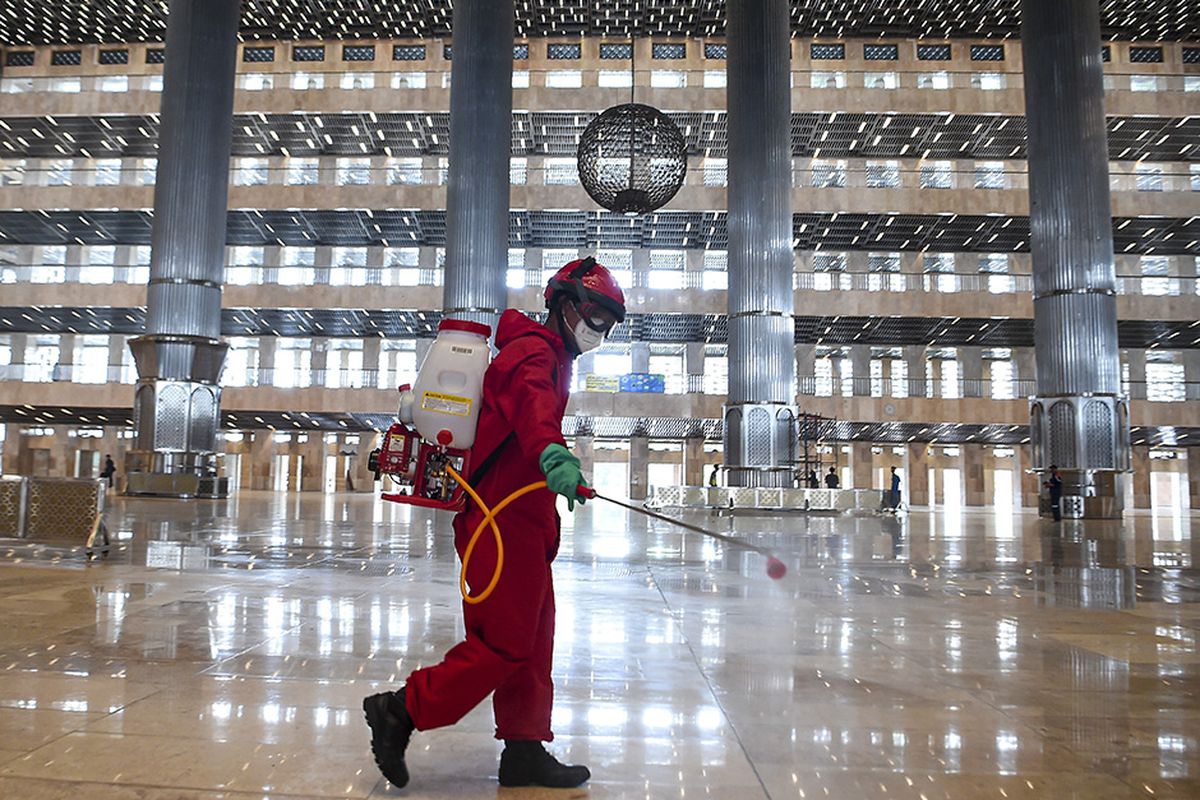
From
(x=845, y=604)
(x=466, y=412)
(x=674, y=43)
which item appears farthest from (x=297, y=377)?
(x=466, y=412)

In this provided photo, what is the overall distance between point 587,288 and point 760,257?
23675mm

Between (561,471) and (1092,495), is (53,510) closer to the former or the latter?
(561,471)

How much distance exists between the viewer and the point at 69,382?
4200 centimetres

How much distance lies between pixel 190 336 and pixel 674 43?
29629 millimetres

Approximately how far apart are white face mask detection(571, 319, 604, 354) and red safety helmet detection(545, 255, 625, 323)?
0.06 metres

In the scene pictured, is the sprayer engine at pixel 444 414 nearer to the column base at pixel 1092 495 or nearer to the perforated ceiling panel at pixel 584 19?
the column base at pixel 1092 495

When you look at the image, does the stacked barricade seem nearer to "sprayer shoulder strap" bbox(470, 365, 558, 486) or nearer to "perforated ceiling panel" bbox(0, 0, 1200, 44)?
"sprayer shoulder strap" bbox(470, 365, 558, 486)

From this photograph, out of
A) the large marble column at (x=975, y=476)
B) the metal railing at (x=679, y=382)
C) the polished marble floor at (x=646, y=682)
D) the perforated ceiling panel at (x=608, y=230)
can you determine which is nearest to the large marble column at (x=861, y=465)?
the metal railing at (x=679, y=382)

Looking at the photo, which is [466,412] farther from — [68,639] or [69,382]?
[69,382]

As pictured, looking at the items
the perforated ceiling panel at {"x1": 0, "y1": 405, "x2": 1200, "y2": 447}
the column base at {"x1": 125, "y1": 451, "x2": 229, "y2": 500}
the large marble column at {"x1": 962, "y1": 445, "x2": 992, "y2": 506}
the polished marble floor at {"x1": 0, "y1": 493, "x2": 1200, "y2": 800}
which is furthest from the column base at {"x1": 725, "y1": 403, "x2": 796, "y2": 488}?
the large marble column at {"x1": 962, "y1": 445, "x2": 992, "y2": 506}

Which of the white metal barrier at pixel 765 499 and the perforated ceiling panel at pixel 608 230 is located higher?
the perforated ceiling panel at pixel 608 230

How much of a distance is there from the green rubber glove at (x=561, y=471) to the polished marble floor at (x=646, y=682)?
0.89 metres

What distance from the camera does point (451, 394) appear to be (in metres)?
2.82

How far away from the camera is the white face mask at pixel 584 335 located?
2.98 meters
